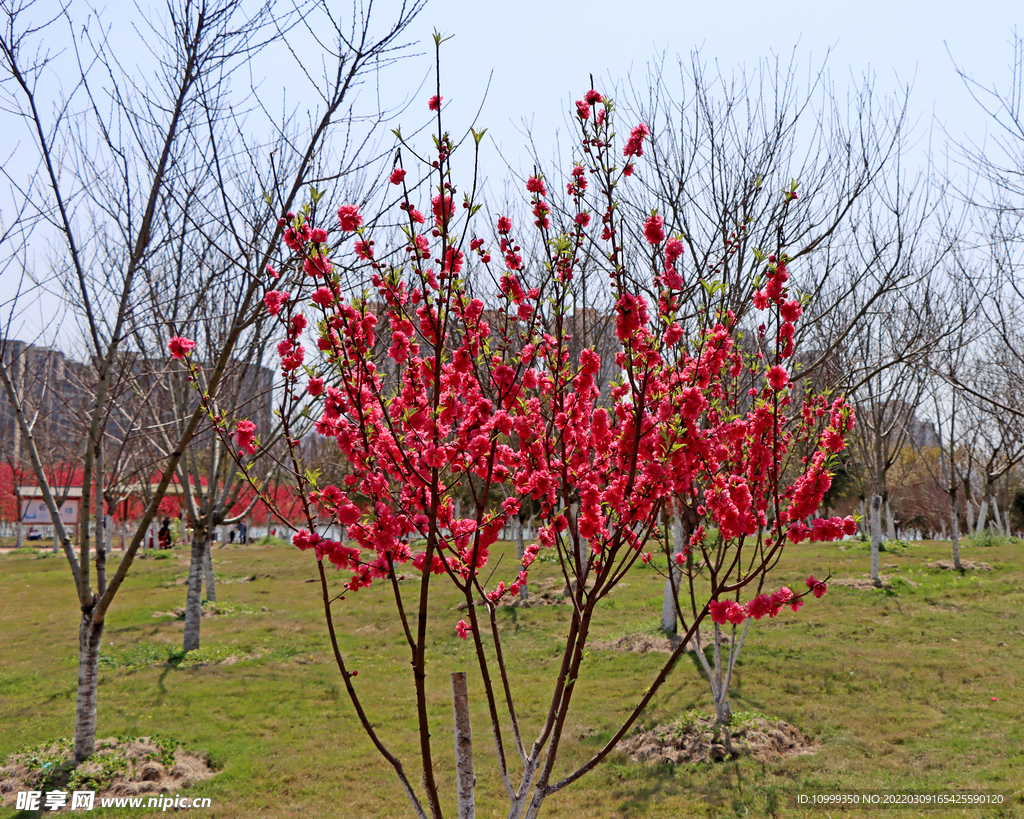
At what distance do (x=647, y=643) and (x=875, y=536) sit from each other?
7.28 m

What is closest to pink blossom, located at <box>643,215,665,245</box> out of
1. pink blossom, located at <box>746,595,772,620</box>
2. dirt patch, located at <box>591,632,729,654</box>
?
pink blossom, located at <box>746,595,772,620</box>

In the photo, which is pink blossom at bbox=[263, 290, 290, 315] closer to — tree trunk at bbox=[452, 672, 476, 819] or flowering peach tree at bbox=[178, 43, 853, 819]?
flowering peach tree at bbox=[178, 43, 853, 819]

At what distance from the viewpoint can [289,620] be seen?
12.6m

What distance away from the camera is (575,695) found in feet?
26.5

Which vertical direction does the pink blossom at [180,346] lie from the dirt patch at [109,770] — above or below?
above

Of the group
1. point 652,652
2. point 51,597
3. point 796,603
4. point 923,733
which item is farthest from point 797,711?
point 51,597

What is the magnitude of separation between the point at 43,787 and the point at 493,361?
5.31 meters

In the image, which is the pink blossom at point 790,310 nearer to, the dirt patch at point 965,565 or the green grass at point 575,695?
the green grass at point 575,695

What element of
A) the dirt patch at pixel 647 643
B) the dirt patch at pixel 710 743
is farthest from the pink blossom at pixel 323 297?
the dirt patch at pixel 647 643

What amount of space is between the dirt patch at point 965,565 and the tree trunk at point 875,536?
225 centimetres

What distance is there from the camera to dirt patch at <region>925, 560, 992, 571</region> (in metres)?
14.7

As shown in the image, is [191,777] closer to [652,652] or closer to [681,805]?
[681,805]

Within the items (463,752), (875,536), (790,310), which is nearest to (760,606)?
(790,310)

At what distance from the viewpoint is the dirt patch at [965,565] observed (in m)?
14.7
